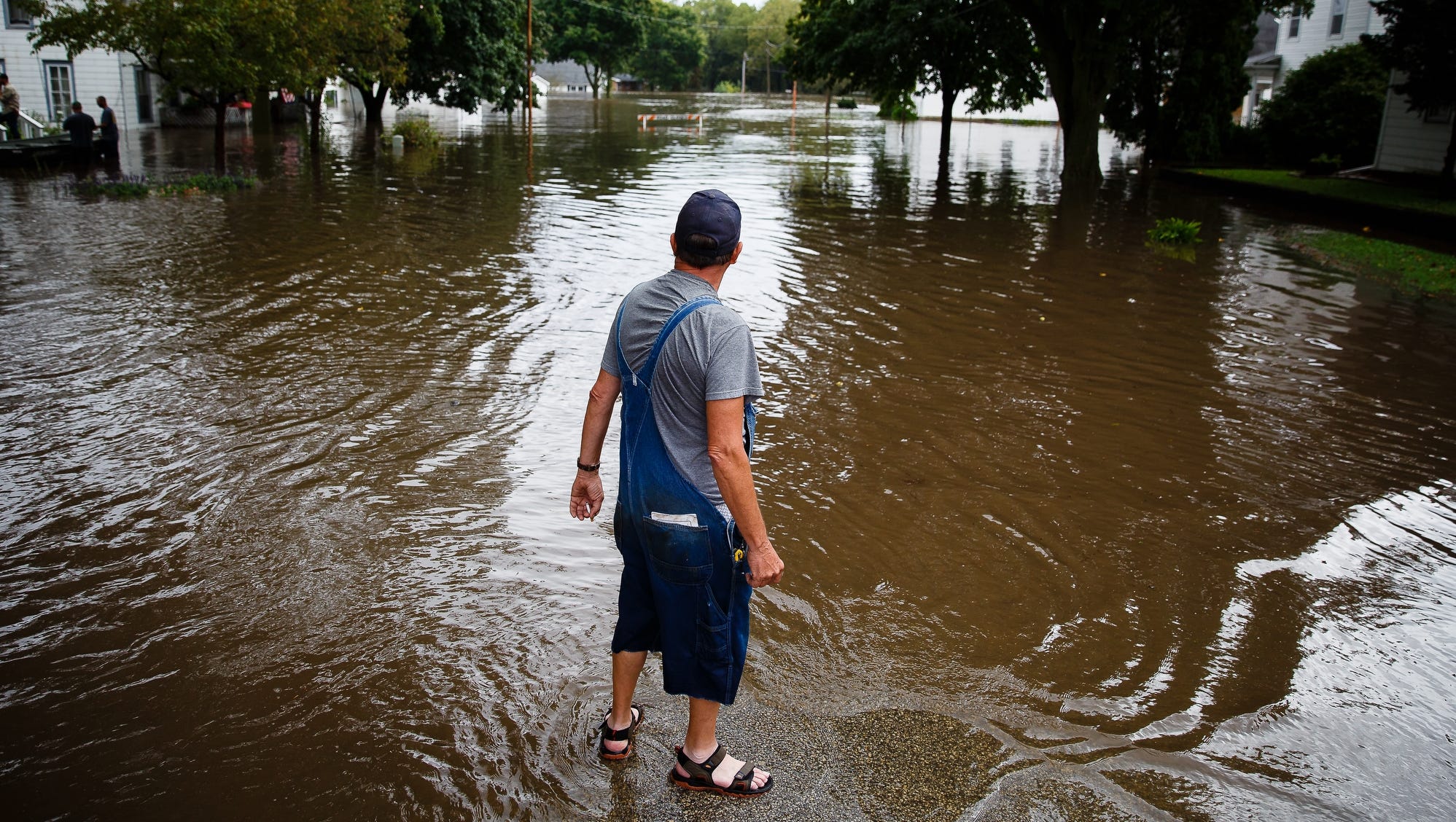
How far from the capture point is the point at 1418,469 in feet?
21.0

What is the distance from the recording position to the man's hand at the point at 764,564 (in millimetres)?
2908

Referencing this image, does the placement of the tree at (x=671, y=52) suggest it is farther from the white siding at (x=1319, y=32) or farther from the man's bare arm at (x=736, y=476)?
the man's bare arm at (x=736, y=476)

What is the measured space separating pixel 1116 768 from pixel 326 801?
262 cm

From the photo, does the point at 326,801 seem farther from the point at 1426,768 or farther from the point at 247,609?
the point at 1426,768

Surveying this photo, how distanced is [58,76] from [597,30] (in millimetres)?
66012

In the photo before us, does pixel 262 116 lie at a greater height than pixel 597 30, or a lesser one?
lesser

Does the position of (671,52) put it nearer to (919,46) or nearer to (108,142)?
(919,46)

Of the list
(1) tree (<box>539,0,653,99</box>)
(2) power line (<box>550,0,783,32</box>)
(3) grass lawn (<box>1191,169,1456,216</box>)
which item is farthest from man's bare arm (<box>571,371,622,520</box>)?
(2) power line (<box>550,0,783,32</box>)

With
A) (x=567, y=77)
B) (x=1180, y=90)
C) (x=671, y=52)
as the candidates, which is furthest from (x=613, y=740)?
(x=671, y=52)

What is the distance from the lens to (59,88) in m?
29.6

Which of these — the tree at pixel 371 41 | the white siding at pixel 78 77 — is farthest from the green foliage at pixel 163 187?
the white siding at pixel 78 77

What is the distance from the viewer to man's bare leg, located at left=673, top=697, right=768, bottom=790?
3.21 metres

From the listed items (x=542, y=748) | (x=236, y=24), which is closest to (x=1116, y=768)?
(x=542, y=748)

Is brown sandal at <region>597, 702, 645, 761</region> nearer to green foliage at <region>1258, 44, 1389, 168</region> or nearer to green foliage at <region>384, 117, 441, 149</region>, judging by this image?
green foliage at <region>384, 117, 441, 149</region>
